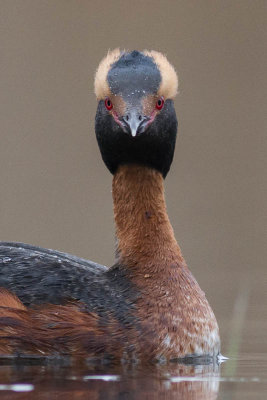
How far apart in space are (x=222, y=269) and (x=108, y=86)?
4.56 m

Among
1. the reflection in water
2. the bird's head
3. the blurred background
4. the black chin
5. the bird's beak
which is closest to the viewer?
the reflection in water

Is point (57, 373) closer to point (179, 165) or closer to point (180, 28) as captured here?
point (179, 165)

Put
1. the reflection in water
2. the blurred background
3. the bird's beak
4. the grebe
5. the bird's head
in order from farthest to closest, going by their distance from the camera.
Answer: the blurred background, the bird's head, the bird's beak, the grebe, the reflection in water

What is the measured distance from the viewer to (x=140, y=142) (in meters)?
10.2

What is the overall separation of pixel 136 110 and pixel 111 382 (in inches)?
90.5

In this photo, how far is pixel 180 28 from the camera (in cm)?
2325

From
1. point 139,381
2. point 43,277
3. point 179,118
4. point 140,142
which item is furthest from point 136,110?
point 179,118

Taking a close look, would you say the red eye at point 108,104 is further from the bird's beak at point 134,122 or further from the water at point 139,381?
the water at point 139,381

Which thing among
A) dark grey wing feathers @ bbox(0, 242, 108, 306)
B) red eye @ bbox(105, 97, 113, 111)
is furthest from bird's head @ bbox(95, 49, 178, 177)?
dark grey wing feathers @ bbox(0, 242, 108, 306)

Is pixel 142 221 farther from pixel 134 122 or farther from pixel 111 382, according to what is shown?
pixel 111 382

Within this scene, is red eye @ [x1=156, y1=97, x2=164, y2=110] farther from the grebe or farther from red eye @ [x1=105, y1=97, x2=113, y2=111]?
red eye @ [x1=105, y1=97, x2=113, y2=111]

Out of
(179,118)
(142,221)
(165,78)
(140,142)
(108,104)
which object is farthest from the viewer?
(179,118)

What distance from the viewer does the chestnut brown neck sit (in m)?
10.4

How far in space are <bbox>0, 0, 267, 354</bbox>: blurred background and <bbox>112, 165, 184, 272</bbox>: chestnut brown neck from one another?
2.89 meters
